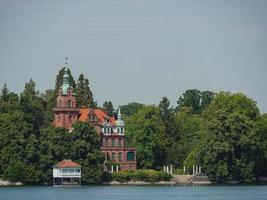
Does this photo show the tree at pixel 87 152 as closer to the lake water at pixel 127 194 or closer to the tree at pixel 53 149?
the tree at pixel 53 149

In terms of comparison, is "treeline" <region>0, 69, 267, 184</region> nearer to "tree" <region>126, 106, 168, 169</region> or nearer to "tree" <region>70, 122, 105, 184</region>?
"tree" <region>70, 122, 105, 184</region>

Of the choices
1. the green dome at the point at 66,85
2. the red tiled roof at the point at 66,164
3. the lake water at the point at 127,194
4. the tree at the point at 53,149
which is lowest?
the lake water at the point at 127,194

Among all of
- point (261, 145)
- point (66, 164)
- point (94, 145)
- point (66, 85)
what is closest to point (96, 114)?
point (66, 85)

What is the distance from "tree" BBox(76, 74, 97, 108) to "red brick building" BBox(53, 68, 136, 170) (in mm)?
15823

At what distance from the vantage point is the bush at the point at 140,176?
153625 mm

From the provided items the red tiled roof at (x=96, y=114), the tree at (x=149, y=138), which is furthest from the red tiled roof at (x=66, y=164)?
the tree at (x=149, y=138)

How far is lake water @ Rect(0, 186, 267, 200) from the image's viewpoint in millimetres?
115188

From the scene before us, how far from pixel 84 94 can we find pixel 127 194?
59.3 metres

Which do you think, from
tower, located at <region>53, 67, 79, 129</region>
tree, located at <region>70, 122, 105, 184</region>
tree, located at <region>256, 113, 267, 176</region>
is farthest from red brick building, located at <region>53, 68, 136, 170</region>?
tree, located at <region>256, 113, 267, 176</region>

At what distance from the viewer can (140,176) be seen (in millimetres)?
154375

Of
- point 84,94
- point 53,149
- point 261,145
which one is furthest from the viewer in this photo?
point 84,94

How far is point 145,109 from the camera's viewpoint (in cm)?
17012

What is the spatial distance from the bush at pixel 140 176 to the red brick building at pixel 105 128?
565 cm

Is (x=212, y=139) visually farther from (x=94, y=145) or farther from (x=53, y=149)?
(x=53, y=149)
